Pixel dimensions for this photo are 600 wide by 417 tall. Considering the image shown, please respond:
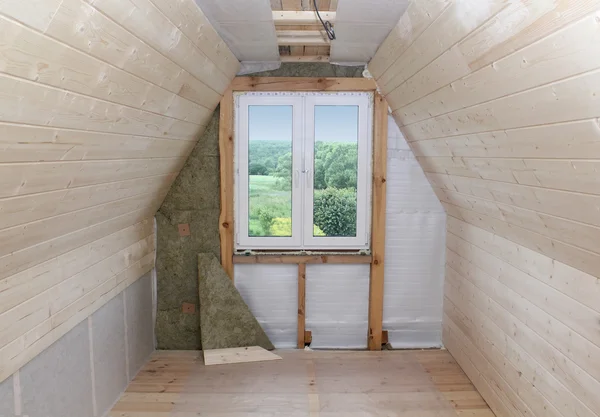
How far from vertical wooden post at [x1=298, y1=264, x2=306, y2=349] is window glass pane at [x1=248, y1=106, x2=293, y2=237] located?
0.30m

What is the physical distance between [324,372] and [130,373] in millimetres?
1292

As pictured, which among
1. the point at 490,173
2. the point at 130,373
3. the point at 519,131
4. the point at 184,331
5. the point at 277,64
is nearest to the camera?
the point at 519,131

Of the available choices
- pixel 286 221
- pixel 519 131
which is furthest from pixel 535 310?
pixel 286 221

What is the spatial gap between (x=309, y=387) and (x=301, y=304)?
716 millimetres

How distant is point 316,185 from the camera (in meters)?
3.50

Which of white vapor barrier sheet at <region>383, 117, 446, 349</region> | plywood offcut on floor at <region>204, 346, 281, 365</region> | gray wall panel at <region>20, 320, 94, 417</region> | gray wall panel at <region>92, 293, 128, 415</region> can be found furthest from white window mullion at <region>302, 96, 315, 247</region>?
gray wall panel at <region>20, 320, 94, 417</region>

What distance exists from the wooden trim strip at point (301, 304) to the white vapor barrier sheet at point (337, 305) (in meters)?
0.04

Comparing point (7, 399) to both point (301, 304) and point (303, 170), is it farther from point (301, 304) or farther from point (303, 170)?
point (303, 170)

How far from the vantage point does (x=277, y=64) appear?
3.34 m

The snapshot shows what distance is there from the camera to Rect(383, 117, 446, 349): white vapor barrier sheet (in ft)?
11.4

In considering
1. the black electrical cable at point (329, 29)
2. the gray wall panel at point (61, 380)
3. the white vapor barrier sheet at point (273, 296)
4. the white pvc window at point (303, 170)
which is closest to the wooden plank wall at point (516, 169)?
the black electrical cable at point (329, 29)

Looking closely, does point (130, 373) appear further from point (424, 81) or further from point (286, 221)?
point (424, 81)

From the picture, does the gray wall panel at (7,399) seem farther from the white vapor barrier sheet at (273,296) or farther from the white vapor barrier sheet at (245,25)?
the white vapor barrier sheet at (273,296)

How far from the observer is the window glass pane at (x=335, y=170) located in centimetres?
345
